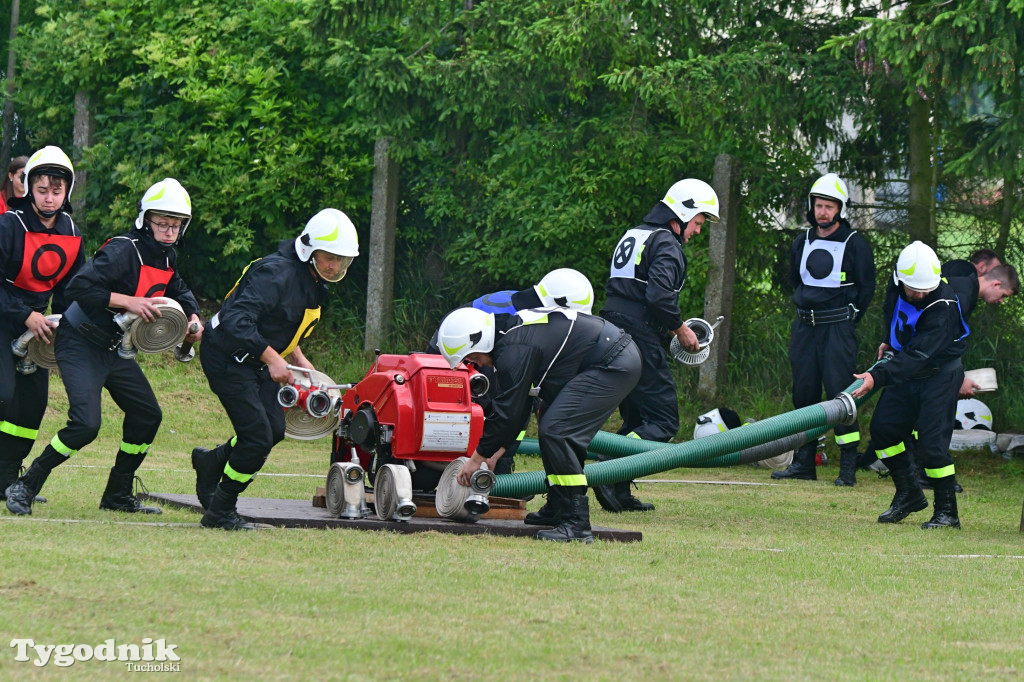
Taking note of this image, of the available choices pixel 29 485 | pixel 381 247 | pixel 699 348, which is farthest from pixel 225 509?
pixel 381 247

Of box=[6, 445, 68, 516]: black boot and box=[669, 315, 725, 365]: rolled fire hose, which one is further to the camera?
box=[669, 315, 725, 365]: rolled fire hose

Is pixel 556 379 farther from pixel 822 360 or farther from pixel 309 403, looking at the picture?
pixel 822 360

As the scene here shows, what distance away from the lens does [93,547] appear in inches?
243

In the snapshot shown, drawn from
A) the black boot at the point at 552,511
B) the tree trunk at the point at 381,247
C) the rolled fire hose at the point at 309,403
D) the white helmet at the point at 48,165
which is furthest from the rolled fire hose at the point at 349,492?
the tree trunk at the point at 381,247

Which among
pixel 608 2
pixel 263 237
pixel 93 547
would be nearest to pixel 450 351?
pixel 93 547

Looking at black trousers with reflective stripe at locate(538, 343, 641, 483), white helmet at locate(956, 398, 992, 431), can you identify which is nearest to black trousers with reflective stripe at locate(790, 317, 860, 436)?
white helmet at locate(956, 398, 992, 431)

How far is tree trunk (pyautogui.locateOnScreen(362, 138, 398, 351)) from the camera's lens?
49.0 ft

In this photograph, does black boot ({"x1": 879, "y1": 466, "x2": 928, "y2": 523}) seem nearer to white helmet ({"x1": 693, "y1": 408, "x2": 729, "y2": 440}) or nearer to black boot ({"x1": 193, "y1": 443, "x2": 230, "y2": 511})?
white helmet ({"x1": 693, "y1": 408, "x2": 729, "y2": 440})

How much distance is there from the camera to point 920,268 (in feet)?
27.7

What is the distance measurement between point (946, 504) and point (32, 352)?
5650mm

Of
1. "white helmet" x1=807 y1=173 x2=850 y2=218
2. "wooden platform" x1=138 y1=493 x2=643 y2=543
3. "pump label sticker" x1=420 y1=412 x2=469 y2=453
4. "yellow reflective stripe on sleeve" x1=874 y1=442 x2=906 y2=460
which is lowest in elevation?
"wooden platform" x1=138 y1=493 x2=643 y2=543

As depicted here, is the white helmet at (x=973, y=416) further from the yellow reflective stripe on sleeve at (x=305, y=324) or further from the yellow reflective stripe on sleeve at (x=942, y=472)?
the yellow reflective stripe on sleeve at (x=305, y=324)

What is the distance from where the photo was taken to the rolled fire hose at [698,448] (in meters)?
8.07

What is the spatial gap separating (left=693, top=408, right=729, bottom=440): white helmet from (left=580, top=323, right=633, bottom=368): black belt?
469cm
